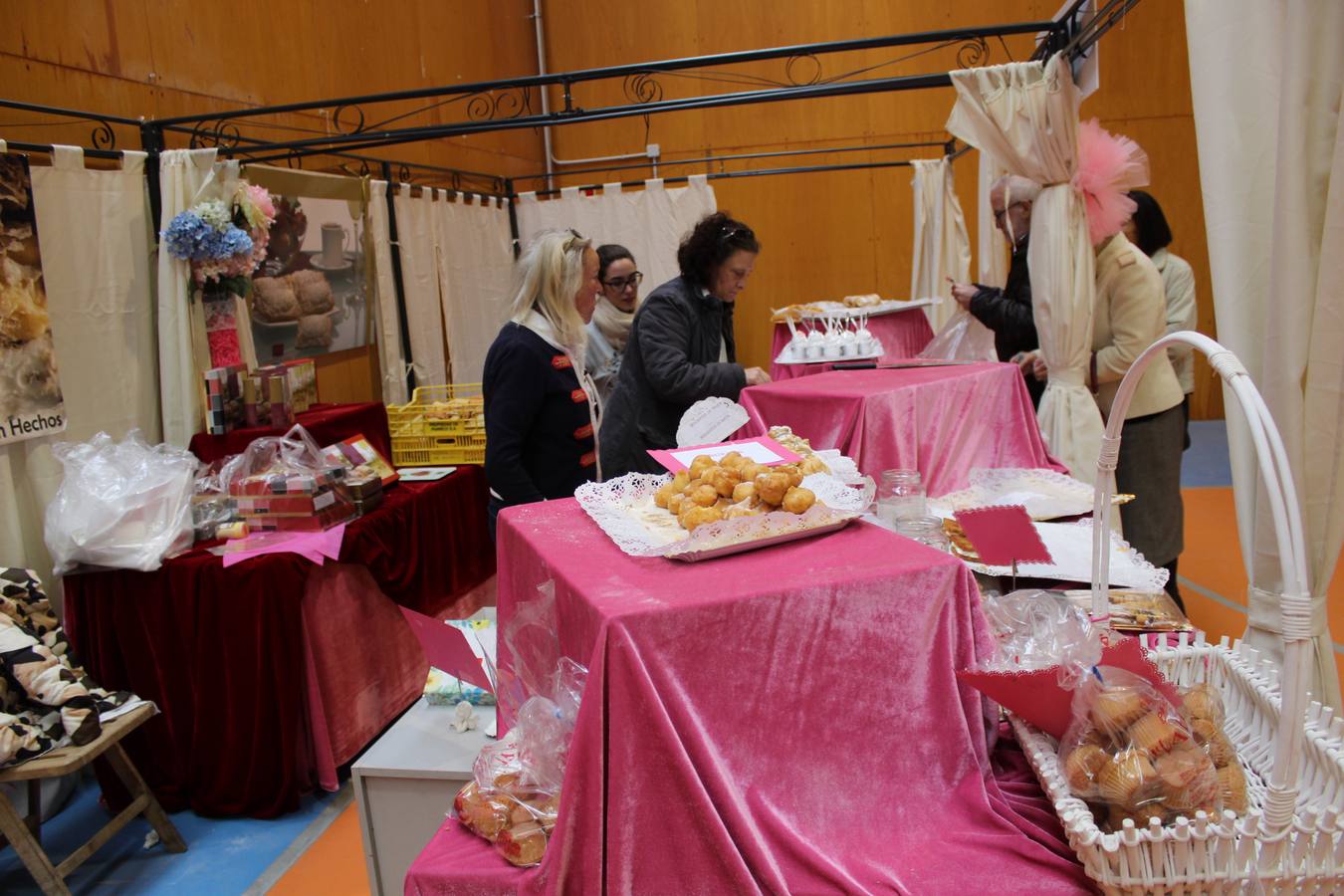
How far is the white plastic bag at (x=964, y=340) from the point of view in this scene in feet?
10.7

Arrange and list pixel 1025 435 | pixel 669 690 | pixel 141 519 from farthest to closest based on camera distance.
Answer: pixel 141 519, pixel 1025 435, pixel 669 690

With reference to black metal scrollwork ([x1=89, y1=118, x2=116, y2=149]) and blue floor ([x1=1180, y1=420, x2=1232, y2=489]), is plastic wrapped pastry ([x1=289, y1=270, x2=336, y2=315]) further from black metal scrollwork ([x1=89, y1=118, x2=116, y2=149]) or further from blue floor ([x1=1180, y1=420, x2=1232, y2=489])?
blue floor ([x1=1180, y1=420, x2=1232, y2=489])

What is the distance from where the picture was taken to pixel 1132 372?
3.69ft

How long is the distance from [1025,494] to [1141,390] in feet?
3.45

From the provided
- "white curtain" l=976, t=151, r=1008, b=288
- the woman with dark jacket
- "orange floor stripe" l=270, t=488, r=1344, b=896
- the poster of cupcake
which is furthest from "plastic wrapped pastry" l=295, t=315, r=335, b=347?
"white curtain" l=976, t=151, r=1008, b=288

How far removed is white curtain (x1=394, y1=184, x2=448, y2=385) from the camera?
5.25 m

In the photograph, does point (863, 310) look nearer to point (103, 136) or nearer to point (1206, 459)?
point (103, 136)

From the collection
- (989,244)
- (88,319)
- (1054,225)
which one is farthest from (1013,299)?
(88,319)

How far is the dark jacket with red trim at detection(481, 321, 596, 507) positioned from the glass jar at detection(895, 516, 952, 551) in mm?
932

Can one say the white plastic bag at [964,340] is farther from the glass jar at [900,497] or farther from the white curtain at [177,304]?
the white curtain at [177,304]

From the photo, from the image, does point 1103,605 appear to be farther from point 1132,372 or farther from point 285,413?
point 285,413

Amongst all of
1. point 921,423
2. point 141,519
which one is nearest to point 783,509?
point 921,423

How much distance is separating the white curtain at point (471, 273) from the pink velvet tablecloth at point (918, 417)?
11.8 feet

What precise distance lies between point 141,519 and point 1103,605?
8.41ft
